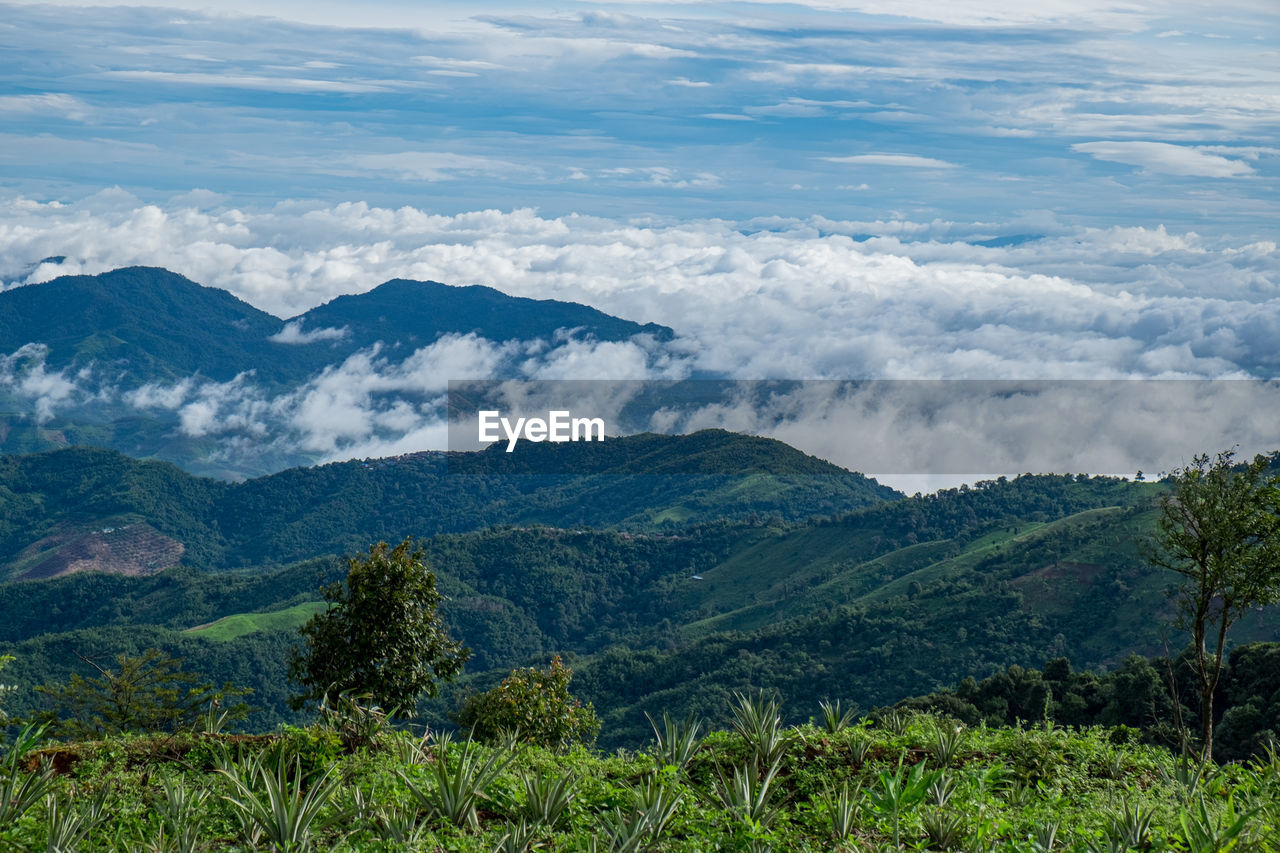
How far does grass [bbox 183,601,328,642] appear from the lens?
13350cm

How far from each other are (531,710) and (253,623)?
12340 centimetres

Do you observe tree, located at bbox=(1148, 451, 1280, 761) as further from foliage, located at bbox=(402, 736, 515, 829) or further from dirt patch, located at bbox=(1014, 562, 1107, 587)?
dirt patch, located at bbox=(1014, 562, 1107, 587)

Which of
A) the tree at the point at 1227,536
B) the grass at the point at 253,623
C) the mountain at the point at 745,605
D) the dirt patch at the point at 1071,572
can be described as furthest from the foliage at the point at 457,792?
the grass at the point at 253,623

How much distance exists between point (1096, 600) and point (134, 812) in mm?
87043

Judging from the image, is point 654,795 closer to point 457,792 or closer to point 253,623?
point 457,792

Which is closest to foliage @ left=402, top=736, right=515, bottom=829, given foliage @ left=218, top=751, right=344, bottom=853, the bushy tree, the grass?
foliage @ left=218, top=751, right=344, bottom=853

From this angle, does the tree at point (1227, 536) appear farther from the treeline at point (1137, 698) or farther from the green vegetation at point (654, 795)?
the treeline at point (1137, 698)

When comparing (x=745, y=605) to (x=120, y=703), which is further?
(x=745, y=605)

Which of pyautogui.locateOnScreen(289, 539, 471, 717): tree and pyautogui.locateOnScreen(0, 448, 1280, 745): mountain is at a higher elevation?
pyautogui.locateOnScreen(289, 539, 471, 717): tree

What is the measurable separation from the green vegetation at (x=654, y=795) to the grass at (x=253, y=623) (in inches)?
4873

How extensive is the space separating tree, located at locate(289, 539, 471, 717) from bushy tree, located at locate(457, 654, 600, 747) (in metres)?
2.30

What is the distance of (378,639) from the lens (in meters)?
22.0

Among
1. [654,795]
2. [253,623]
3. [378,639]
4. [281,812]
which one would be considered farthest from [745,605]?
[281,812]

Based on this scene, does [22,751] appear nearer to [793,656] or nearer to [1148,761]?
[1148,761]
